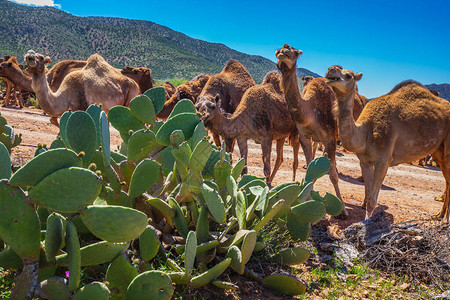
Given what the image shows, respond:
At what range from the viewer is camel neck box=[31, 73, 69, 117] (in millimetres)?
9130

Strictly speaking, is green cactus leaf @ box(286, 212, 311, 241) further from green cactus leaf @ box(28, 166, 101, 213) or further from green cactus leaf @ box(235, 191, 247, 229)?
green cactus leaf @ box(28, 166, 101, 213)

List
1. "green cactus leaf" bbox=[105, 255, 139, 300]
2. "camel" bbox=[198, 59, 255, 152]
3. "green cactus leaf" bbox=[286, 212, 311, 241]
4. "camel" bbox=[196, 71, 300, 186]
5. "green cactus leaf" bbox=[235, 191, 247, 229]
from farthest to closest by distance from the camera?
"camel" bbox=[198, 59, 255, 152] → "camel" bbox=[196, 71, 300, 186] → "green cactus leaf" bbox=[286, 212, 311, 241] → "green cactus leaf" bbox=[235, 191, 247, 229] → "green cactus leaf" bbox=[105, 255, 139, 300]

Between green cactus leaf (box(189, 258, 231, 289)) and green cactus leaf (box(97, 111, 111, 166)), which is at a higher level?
green cactus leaf (box(97, 111, 111, 166))

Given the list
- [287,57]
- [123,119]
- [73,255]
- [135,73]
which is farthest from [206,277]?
[135,73]

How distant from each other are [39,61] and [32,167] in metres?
8.24

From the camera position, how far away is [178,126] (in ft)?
9.96

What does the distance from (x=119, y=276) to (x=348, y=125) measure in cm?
425

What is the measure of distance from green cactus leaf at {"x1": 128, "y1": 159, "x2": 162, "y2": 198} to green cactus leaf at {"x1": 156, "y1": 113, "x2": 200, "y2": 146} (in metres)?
0.29

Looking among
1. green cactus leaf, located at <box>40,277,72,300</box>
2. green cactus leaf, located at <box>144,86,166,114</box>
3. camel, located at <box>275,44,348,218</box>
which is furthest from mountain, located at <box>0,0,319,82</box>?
green cactus leaf, located at <box>40,277,72,300</box>

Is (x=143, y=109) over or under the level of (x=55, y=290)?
over

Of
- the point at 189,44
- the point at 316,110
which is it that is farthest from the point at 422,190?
the point at 189,44

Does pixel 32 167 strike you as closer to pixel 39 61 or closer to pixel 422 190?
pixel 39 61

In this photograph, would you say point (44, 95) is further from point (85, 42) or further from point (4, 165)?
point (85, 42)

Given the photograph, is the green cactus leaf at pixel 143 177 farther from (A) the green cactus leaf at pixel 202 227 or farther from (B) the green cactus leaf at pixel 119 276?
(B) the green cactus leaf at pixel 119 276
